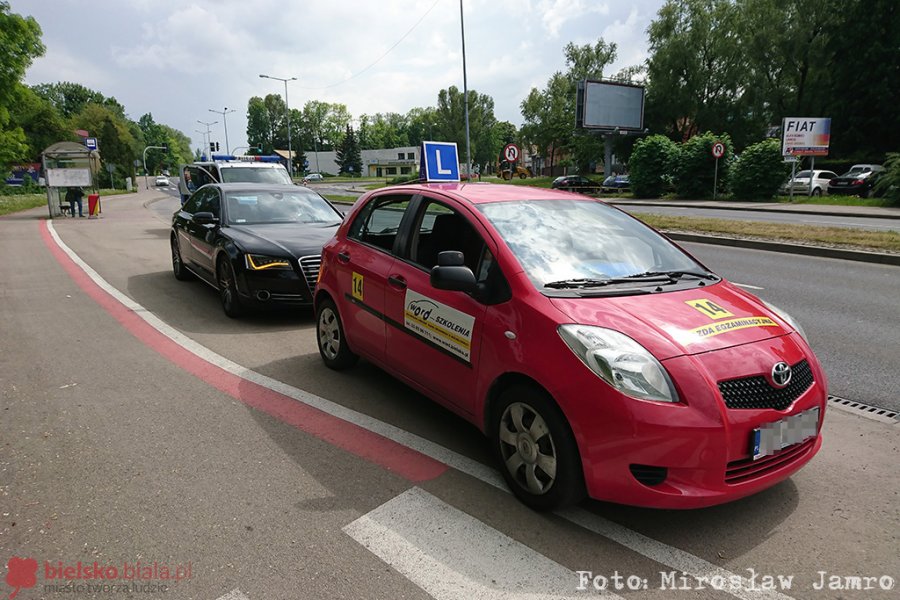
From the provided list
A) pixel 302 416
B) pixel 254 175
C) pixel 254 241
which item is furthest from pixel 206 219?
pixel 254 175

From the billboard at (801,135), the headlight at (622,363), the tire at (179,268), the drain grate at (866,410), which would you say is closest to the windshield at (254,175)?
the tire at (179,268)

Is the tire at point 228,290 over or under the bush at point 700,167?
under

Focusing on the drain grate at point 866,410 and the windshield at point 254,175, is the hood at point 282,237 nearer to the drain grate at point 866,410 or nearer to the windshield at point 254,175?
the drain grate at point 866,410

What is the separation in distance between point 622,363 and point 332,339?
305cm

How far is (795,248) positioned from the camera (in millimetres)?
12094

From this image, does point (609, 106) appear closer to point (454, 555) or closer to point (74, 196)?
point (74, 196)

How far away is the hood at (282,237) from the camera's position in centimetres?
685

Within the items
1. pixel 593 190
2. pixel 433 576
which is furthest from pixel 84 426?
pixel 593 190

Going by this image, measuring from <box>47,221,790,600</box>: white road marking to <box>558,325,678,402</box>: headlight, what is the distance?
708 millimetres

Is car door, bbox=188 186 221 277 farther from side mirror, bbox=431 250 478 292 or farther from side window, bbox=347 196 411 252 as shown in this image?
side mirror, bbox=431 250 478 292

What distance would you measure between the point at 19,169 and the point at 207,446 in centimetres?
8206

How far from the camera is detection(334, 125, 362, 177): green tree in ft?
381

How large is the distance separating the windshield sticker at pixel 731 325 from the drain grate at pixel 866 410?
1717mm

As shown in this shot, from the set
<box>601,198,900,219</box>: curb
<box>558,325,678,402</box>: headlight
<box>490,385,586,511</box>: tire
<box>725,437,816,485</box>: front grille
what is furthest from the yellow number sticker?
<box>601,198,900,219</box>: curb
